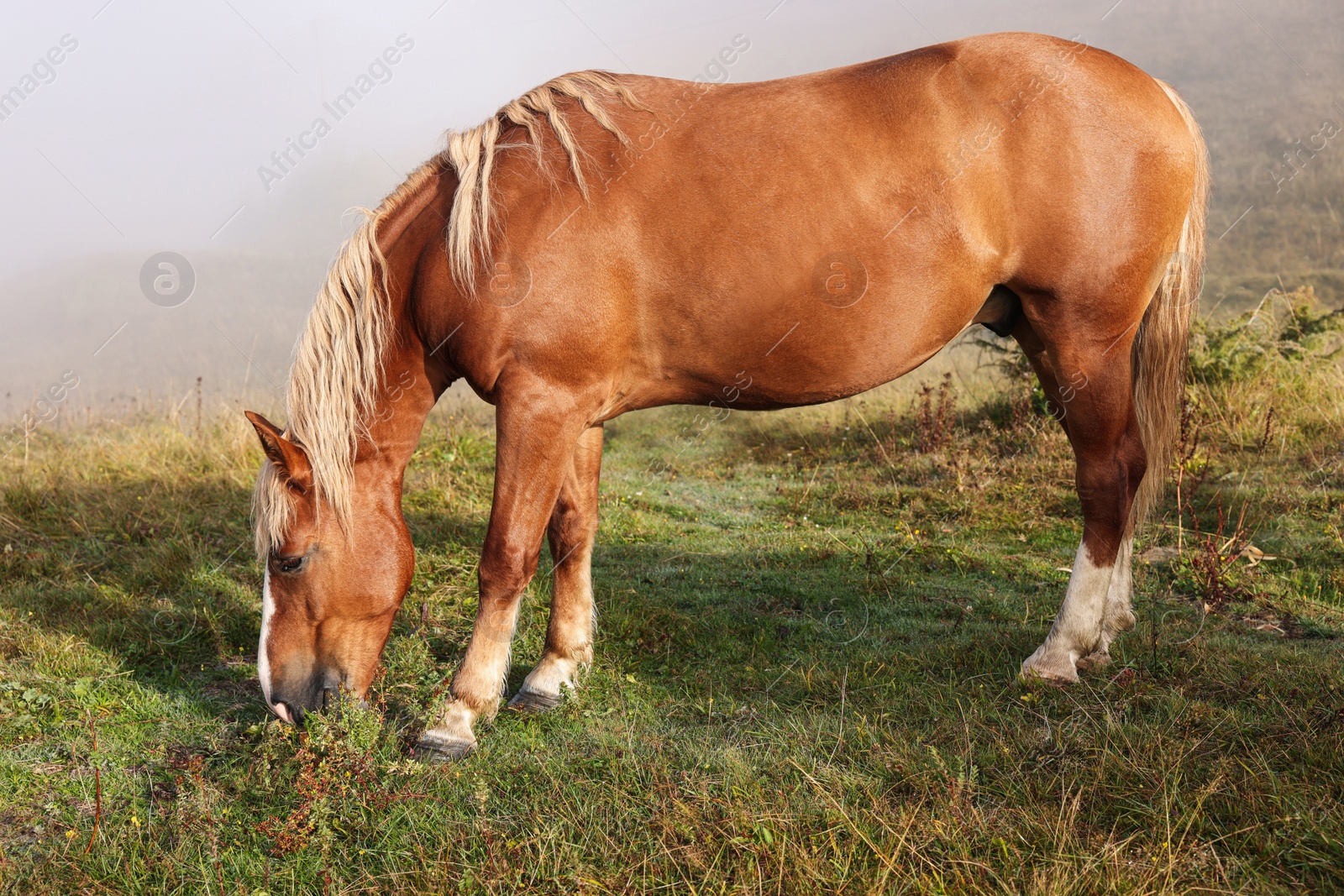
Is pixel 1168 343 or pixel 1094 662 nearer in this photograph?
pixel 1094 662

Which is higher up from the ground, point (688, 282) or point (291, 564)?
point (688, 282)

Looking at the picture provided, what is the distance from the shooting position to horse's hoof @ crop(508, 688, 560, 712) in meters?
3.65

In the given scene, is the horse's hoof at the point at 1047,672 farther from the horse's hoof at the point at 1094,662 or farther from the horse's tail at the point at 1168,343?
the horse's tail at the point at 1168,343

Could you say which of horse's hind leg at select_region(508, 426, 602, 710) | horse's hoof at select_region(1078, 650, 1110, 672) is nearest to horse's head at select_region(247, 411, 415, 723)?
horse's hind leg at select_region(508, 426, 602, 710)

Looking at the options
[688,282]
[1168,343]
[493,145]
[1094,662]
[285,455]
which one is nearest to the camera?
[285,455]

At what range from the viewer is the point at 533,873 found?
7.53ft

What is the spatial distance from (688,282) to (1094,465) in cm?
192

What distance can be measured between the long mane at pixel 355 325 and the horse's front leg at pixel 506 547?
0.57m

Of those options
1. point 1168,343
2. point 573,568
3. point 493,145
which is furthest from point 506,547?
point 1168,343

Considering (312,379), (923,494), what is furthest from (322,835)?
(923,494)

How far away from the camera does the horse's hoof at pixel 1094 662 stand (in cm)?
364

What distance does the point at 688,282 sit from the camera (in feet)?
10.9

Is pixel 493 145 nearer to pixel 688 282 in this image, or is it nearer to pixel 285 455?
pixel 688 282

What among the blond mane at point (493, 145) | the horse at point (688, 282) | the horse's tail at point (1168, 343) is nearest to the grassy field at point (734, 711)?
the horse at point (688, 282)
